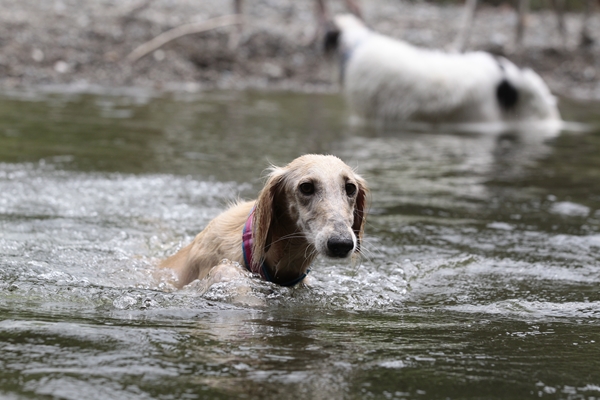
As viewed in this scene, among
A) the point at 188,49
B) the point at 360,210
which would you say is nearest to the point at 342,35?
the point at 188,49

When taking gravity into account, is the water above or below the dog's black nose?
below

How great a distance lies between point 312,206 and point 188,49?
1276 centimetres

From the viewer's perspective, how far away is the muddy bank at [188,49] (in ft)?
48.1

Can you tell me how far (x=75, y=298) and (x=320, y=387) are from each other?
177 cm

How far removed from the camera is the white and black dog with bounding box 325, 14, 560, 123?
12.1 m

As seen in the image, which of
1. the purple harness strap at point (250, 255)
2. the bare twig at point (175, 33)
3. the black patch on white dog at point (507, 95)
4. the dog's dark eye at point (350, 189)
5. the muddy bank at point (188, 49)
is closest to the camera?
the dog's dark eye at point (350, 189)

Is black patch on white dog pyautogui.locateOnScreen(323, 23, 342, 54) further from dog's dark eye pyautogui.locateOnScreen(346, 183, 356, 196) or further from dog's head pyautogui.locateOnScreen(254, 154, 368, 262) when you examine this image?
dog's dark eye pyautogui.locateOnScreen(346, 183, 356, 196)

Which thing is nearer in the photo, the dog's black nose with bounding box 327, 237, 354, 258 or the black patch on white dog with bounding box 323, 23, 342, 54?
the dog's black nose with bounding box 327, 237, 354, 258

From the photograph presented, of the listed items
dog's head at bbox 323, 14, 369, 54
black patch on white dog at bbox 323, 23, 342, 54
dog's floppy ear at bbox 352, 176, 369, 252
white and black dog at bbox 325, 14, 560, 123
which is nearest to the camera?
dog's floppy ear at bbox 352, 176, 369, 252

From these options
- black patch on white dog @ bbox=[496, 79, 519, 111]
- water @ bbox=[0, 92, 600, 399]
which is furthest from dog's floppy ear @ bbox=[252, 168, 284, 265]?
black patch on white dog @ bbox=[496, 79, 519, 111]

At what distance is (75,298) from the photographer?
4047mm

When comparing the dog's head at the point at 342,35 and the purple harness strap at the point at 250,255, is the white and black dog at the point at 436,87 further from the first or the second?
the purple harness strap at the point at 250,255

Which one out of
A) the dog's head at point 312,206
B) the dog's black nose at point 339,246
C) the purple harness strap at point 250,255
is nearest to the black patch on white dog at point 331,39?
the dog's head at point 312,206

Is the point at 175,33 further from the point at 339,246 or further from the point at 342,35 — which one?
the point at 339,246
